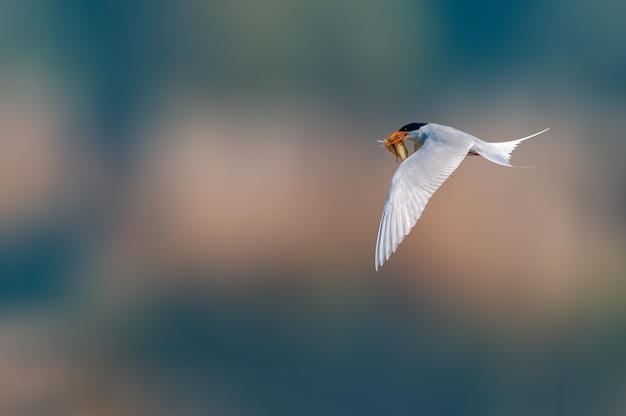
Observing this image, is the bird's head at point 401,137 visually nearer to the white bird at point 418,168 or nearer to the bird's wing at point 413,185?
the white bird at point 418,168

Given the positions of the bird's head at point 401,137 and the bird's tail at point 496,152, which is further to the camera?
the bird's head at point 401,137

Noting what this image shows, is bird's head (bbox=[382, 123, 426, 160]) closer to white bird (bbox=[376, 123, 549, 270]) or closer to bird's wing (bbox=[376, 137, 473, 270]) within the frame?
white bird (bbox=[376, 123, 549, 270])

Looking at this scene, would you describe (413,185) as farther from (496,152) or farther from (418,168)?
(496,152)

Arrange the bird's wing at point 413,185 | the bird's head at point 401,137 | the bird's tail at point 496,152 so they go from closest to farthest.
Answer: the bird's wing at point 413,185, the bird's tail at point 496,152, the bird's head at point 401,137

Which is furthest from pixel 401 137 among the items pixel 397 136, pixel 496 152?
pixel 496 152

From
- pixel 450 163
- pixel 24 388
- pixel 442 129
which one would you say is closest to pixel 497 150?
pixel 442 129

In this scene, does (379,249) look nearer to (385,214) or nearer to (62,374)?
(385,214)

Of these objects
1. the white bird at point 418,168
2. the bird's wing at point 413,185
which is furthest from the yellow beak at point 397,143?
the bird's wing at point 413,185
